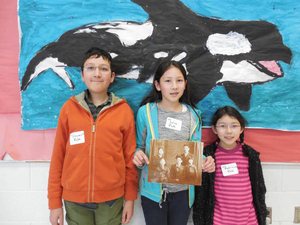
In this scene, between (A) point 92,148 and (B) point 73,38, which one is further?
(B) point 73,38

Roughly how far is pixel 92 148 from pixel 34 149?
2.03 ft

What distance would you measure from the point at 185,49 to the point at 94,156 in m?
0.99

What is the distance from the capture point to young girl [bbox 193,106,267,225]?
50.0 inches

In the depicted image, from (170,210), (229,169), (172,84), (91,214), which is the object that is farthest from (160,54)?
(91,214)

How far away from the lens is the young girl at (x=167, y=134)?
1.20 m

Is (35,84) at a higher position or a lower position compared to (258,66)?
lower

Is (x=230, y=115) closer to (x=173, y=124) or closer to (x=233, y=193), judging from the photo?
(x=173, y=124)

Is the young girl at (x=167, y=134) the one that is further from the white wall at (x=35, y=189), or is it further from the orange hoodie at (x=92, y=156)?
the white wall at (x=35, y=189)

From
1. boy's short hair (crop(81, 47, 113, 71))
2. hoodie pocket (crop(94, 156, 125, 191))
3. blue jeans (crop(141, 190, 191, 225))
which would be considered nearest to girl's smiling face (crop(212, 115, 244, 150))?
blue jeans (crop(141, 190, 191, 225))

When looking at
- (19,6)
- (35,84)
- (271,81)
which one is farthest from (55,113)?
(271,81)

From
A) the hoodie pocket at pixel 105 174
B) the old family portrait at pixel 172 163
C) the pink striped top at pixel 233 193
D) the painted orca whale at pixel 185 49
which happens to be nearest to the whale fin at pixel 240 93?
the painted orca whale at pixel 185 49

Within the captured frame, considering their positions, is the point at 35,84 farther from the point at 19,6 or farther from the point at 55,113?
the point at 19,6

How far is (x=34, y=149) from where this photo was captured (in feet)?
4.71

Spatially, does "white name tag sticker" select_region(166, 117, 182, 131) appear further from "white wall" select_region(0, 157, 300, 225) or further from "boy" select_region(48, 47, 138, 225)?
"white wall" select_region(0, 157, 300, 225)
